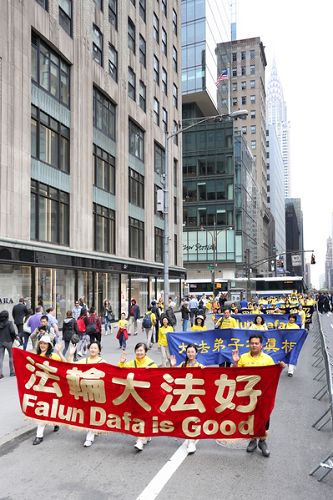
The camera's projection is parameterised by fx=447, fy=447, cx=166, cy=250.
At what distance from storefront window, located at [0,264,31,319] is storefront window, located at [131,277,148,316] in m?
13.1

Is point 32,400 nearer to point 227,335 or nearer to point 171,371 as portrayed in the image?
point 171,371

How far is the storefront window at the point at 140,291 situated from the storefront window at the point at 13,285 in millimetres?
13051

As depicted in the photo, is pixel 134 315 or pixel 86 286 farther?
pixel 86 286

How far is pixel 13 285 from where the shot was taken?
64.1 ft

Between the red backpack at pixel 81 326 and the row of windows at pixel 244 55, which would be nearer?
the red backpack at pixel 81 326

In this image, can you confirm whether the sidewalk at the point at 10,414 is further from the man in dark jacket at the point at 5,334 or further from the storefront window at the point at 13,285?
the storefront window at the point at 13,285

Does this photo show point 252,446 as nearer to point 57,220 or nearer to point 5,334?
point 5,334

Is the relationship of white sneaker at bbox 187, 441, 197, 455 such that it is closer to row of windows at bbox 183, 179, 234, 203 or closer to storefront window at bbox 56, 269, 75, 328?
storefront window at bbox 56, 269, 75, 328

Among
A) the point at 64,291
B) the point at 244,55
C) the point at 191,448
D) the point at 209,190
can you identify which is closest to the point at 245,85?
the point at 244,55

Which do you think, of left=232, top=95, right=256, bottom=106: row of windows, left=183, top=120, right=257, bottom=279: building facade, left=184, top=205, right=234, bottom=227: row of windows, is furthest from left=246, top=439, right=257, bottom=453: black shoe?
left=232, top=95, right=256, bottom=106: row of windows

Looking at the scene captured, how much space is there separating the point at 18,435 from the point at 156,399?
2.48m

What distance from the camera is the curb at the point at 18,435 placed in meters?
7.00

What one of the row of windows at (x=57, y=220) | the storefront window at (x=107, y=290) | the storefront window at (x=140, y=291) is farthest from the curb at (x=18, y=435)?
the storefront window at (x=140, y=291)

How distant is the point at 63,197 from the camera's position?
24.5 metres
